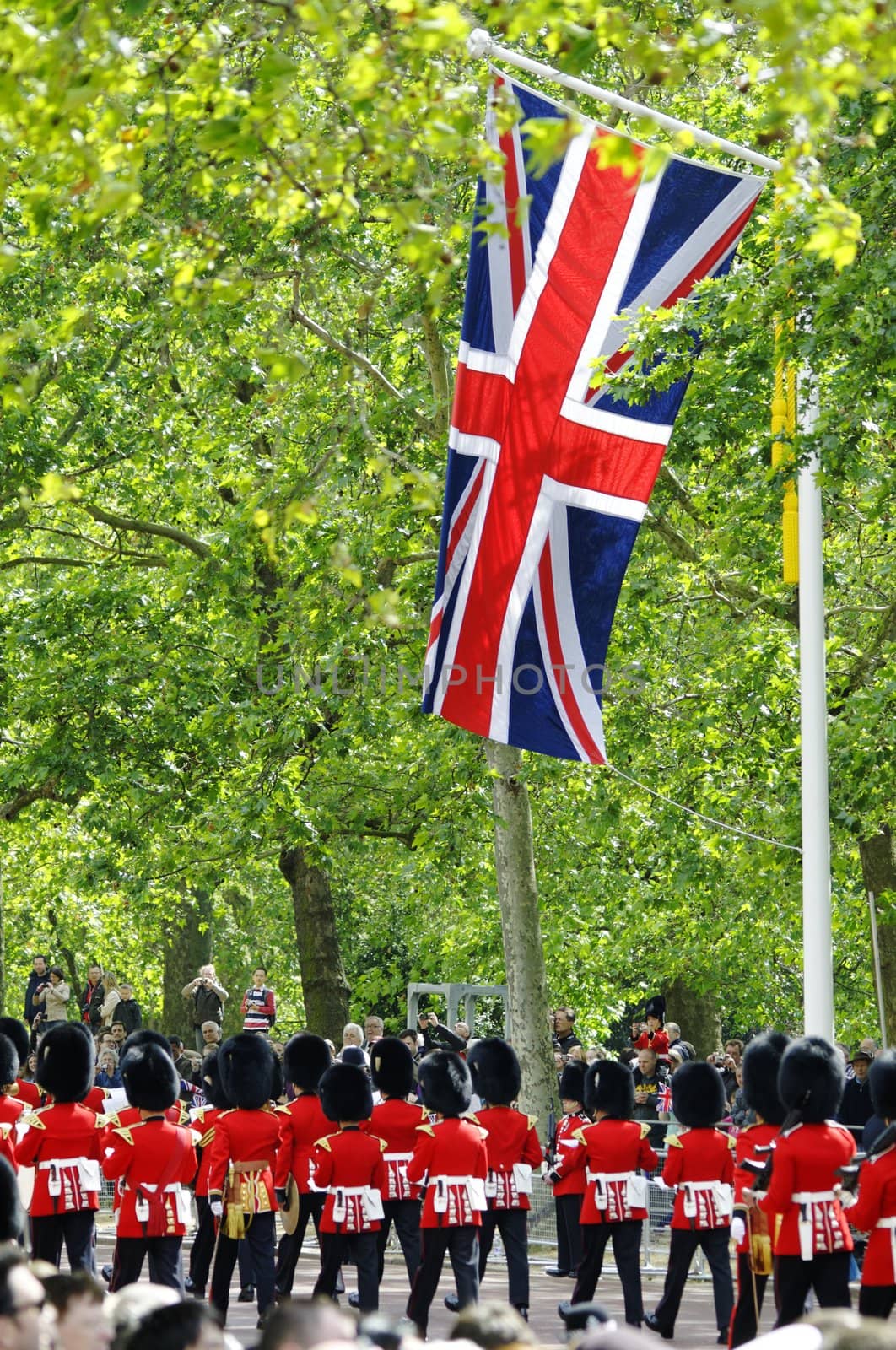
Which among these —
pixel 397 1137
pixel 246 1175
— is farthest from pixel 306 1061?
pixel 246 1175

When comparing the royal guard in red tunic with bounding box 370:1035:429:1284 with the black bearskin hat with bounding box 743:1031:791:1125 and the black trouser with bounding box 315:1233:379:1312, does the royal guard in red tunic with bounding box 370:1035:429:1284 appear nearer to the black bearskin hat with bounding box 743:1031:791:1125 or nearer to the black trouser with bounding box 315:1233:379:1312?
the black trouser with bounding box 315:1233:379:1312

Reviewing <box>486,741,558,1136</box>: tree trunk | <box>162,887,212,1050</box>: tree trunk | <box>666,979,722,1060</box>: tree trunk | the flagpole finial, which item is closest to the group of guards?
<box>486,741,558,1136</box>: tree trunk

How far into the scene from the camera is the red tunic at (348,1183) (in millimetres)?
12805

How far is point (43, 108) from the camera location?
7742mm

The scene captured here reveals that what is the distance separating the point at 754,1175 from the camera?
11773 mm

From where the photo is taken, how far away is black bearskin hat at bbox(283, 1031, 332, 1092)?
570 inches

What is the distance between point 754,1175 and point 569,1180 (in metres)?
2.96

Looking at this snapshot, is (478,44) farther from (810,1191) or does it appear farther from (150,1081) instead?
(810,1191)

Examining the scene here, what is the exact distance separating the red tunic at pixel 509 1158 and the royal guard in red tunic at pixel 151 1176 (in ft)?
6.63

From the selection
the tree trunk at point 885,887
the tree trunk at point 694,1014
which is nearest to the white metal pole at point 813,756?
the tree trunk at point 885,887

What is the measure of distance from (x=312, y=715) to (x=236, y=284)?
13159 millimetres

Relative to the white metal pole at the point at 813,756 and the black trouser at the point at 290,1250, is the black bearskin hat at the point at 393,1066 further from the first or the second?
the white metal pole at the point at 813,756

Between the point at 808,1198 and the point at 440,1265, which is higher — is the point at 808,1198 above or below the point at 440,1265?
above

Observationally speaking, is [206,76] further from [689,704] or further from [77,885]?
[77,885]
